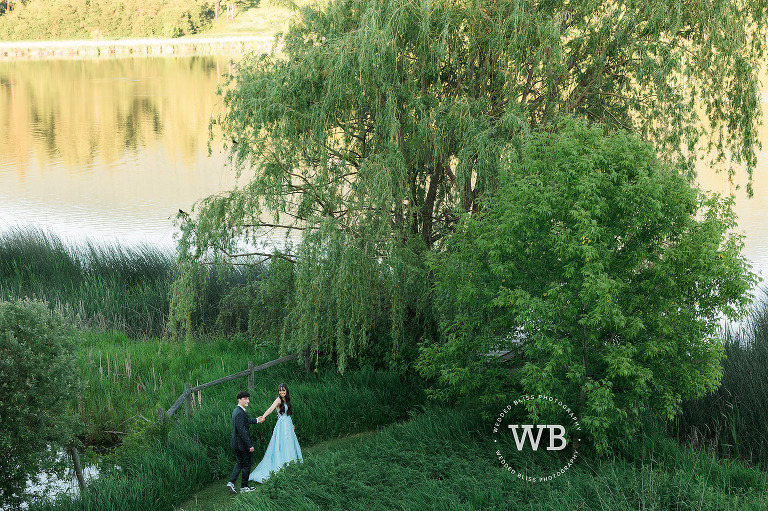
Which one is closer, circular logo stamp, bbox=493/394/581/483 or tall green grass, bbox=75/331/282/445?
circular logo stamp, bbox=493/394/581/483

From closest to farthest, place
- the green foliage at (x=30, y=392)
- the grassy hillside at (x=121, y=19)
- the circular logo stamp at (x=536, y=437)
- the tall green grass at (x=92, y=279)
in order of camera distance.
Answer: the green foliage at (x=30, y=392) → the circular logo stamp at (x=536, y=437) → the tall green grass at (x=92, y=279) → the grassy hillside at (x=121, y=19)

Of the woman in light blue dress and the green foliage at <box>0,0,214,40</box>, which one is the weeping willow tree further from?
the green foliage at <box>0,0,214,40</box>

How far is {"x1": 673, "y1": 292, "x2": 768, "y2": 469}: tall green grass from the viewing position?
1229 centimetres

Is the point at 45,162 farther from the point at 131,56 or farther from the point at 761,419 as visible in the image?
the point at 131,56

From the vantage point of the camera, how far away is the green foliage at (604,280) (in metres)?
9.82

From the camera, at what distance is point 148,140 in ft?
150

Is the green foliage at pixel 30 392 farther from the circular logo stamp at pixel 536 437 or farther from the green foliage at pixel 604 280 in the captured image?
the circular logo stamp at pixel 536 437

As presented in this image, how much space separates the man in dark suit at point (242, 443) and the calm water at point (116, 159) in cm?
682

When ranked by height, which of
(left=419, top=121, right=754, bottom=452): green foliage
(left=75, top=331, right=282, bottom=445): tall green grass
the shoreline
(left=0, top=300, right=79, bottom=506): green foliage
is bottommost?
(left=75, top=331, right=282, bottom=445): tall green grass

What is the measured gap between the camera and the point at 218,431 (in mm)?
12289

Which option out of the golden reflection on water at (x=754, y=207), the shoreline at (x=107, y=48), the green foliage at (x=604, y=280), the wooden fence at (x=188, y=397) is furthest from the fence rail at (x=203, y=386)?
the shoreline at (x=107, y=48)

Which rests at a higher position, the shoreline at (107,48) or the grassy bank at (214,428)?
the shoreline at (107,48)

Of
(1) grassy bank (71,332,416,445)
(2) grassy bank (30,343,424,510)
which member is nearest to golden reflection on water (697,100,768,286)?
(2) grassy bank (30,343,424,510)

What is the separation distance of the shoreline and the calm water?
27.9ft
